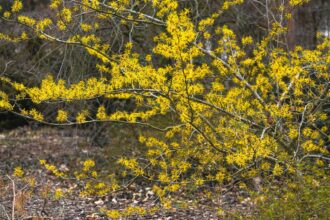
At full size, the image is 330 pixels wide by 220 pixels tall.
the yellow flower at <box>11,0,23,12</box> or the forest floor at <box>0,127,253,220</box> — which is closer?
the yellow flower at <box>11,0,23,12</box>

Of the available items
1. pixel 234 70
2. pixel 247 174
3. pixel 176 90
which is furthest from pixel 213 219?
pixel 176 90

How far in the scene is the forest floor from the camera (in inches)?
217

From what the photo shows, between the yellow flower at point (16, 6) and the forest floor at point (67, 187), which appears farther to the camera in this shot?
the forest floor at point (67, 187)

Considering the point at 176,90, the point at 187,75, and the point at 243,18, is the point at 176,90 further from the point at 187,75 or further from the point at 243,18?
the point at 243,18

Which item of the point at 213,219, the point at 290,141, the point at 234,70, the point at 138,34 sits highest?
the point at 138,34

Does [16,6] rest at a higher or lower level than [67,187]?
higher

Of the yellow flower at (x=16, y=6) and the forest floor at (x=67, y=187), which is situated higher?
the yellow flower at (x=16, y=6)

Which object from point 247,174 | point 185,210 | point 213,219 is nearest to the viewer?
point 247,174

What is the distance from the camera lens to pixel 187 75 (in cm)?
390

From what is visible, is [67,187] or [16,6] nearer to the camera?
[16,6]

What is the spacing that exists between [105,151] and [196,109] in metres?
4.06

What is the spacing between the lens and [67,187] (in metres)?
7.96

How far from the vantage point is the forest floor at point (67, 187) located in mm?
5500

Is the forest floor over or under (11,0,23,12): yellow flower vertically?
under
